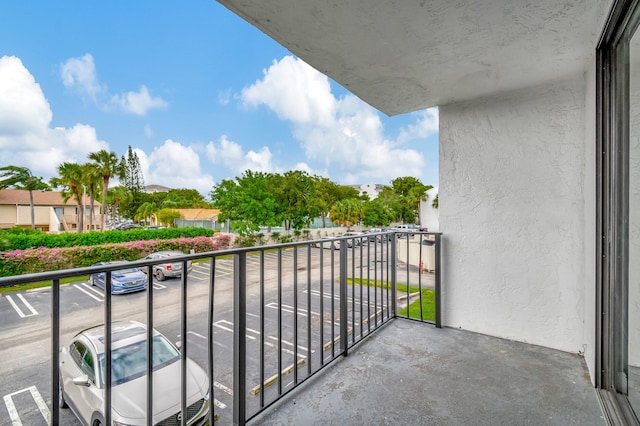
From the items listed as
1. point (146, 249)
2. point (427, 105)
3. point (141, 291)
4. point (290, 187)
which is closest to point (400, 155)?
point (290, 187)

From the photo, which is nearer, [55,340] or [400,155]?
[55,340]

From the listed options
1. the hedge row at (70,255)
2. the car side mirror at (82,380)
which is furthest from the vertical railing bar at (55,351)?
the hedge row at (70,255)

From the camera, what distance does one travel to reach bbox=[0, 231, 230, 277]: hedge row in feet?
31.9

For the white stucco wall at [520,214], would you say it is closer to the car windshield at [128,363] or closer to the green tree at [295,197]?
the car windshield at [128,363]

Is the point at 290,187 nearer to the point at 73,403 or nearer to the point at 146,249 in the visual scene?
the point at 146,249

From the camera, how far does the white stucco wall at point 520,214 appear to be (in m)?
2.21

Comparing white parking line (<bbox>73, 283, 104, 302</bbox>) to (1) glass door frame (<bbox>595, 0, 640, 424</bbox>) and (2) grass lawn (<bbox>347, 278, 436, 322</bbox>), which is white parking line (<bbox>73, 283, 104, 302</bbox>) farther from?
(2) grass lawn (<bbox>347, 278, 436, 322</bbox>)

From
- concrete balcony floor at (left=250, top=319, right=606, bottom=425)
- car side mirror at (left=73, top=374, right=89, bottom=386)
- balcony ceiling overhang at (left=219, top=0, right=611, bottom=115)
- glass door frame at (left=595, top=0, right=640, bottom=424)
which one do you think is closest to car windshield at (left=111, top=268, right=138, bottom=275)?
car side mirror at (left=73, top=374, right=89, bottom=386)

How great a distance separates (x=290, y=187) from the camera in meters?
17.0

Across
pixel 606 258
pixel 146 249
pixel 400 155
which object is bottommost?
pixel 146 249

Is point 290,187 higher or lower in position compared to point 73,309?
higher

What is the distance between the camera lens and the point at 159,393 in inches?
66.2

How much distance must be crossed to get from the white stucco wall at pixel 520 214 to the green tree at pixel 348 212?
21905 millimetres

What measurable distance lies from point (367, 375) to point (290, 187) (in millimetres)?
15475
